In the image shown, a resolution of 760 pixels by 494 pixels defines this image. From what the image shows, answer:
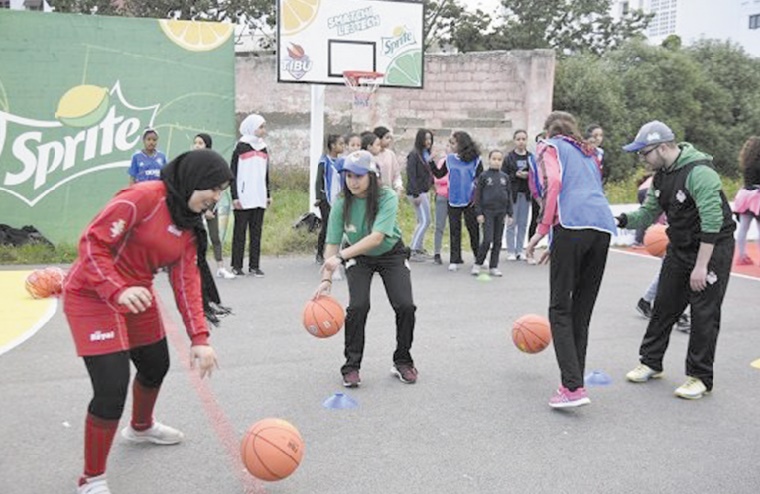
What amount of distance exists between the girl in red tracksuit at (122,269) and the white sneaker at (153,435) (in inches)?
28.8

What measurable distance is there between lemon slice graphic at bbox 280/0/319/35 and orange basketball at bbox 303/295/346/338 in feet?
27.3

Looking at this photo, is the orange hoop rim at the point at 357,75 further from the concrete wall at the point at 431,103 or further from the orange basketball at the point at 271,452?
the orange basketball at the point at 271,452

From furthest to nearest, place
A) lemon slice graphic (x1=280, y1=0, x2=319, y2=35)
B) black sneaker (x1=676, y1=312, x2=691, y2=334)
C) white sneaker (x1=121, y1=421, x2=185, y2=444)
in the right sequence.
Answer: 1. lemon slice graphic (x1=280, y1=0, x2=319, y2=35)
2. black sneaker (x1=676, y1=312, x2=691, y2=334)
3. white sneaker (x1=121, y1=421, x2=185, y2=444)

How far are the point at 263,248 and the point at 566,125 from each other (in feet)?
25.2

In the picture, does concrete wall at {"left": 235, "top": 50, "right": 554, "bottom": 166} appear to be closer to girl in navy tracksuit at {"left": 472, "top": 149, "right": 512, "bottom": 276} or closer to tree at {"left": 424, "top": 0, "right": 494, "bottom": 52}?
girl in navy tracksuit at {"left": 472, "top": 149, "right": 512, "bottom": 276}

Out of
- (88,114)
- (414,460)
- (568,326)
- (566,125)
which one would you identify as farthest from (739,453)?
(88,114)

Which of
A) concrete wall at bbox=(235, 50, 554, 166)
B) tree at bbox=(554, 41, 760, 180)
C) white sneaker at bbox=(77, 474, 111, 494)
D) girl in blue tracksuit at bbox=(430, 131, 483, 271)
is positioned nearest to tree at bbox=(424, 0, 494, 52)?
tree at bbox=(554, 41, 760, 180)

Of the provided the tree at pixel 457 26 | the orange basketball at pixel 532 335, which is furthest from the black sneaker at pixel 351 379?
the tree at pixel 457 26

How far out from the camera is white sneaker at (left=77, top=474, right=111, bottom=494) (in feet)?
12.9

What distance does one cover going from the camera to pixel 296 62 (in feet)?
42.5

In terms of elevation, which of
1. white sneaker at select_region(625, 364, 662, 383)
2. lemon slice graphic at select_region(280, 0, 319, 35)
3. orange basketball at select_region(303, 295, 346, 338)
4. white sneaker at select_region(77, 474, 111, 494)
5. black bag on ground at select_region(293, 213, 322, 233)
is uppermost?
lemon slice graphic at select_region(280, 0, 319, 35)

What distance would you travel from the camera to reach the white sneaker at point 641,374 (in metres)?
6.20

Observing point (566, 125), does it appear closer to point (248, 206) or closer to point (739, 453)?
point (739, 453)

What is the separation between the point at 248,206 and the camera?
10266mm
